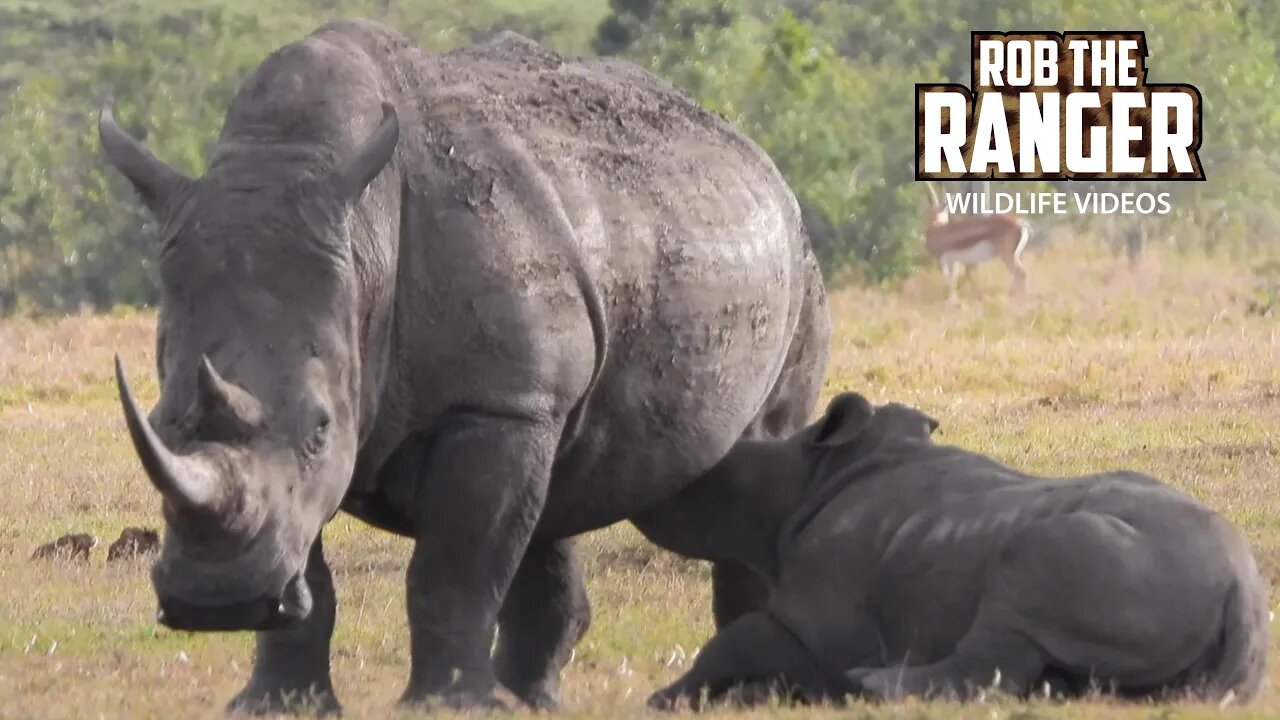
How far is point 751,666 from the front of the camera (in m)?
7.79

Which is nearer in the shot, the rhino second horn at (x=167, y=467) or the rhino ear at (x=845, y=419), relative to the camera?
the rhino second horn at (x=167, y=467)

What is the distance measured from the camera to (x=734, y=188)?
9031 millimetres

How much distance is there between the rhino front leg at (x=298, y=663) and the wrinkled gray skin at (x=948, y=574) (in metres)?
0.92

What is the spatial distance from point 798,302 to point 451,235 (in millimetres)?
2340

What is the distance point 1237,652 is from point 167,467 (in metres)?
2.87

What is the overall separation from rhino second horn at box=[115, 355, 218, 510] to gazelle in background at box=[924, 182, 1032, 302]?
29896mm

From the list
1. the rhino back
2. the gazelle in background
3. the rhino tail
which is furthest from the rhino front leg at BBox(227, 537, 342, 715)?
the gazelle in background

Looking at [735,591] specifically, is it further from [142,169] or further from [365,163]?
[142,169]

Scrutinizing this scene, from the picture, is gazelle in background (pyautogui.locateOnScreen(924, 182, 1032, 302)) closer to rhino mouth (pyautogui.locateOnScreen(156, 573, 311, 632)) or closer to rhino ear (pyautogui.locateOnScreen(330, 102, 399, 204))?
rhino ear (pyautogui.locateOnScreen(330, 102, 399, 204))

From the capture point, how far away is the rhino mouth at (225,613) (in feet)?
21.1

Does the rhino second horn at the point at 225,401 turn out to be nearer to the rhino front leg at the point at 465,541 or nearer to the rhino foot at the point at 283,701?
the rhino front leg at the point at 465,541

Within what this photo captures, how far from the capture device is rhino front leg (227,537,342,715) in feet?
25.1

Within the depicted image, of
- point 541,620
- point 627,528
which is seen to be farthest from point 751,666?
point 627,528

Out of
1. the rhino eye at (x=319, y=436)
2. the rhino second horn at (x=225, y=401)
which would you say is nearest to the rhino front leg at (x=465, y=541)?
the rhino eye at (x=319, y=436)
